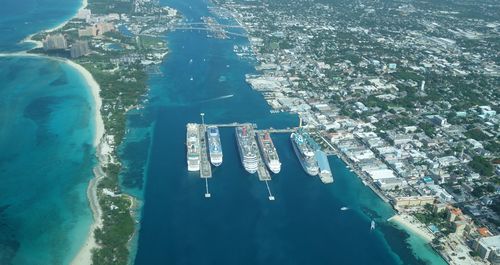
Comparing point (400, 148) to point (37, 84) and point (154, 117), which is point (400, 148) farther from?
point (37, 84)

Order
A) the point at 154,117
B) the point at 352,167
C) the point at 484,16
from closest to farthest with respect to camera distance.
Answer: the point at 352,167, the point at 154,117, the point at 484,16

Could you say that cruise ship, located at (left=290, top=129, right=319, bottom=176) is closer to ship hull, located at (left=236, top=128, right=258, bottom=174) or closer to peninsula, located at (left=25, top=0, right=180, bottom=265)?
ship hull, located at (left=236, top=128, right=258, bottom=174)

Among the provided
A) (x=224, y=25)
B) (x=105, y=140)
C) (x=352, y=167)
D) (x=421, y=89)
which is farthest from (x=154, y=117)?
(x=224, y=25)

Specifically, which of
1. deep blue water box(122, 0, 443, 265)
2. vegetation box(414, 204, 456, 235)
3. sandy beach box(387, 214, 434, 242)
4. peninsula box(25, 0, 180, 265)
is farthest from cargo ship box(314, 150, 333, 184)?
peninsula box(25, 0, 180, 265)

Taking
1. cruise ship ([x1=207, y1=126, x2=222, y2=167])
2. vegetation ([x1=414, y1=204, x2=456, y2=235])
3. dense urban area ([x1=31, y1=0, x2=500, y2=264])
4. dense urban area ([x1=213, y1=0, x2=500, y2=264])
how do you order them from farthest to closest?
cruise ship ([x1=207, y1=126, x2=222, y2=167]), dense urban area ([x1=213, y1=0, x2=500, y2=264]), dense urban area ([x1=31, y1=0, x2=500, y2=264]), vegetation ([x1=414, y1=204, x2=456, y2=235])

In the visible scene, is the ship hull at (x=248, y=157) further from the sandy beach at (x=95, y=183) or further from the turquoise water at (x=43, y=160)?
the turquoise water at (x=43, y=160)

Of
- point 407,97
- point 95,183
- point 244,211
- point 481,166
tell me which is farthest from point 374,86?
point 95,183

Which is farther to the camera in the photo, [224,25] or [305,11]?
[305,11]
